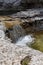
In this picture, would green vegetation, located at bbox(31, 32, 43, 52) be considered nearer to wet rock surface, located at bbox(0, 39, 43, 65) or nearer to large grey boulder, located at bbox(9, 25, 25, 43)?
large grey boulder, located at bbox(9, 25, 25, 43)

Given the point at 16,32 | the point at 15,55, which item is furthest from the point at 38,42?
the point at 15,55

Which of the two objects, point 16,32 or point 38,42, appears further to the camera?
point 16,32

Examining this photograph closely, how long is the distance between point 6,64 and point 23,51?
1.44 metres

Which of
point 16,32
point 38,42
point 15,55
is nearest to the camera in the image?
point 15,55

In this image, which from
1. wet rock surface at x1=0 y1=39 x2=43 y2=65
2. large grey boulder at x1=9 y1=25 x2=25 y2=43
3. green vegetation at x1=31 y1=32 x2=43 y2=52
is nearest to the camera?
wet rock surface at x1=0 y1=39 x2=43 y2=65

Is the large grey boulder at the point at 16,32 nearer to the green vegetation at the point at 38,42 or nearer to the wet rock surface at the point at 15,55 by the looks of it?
the green vegetation at the point at 38,42

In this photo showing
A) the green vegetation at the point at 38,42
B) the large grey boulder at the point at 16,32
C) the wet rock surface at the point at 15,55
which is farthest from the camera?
the large grey boulder at the point at 16,32

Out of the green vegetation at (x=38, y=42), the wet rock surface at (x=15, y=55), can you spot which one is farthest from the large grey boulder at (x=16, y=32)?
the wet rock surface at (x=15, y=55)

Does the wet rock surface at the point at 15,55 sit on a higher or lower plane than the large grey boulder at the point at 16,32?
higher

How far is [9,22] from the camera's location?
14258 mm

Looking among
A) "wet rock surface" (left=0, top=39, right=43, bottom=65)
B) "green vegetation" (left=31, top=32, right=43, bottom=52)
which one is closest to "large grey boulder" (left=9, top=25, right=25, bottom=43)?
"green vegetation" (left=31, top=32, right=43, bottom=52)

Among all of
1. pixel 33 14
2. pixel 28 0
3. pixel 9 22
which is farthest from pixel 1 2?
pixel 9 22

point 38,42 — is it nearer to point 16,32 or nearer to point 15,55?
point 16,32

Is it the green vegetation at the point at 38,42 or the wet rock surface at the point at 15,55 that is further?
the green vegetation at the point at 38,42
